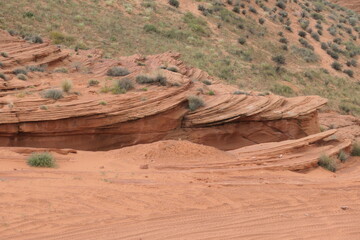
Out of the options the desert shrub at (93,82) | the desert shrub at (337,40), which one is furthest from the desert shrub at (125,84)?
the desert shrub at (337,40)

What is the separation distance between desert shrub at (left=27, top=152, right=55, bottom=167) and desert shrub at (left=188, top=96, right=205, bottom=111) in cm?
568

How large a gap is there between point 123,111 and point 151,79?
104 inches

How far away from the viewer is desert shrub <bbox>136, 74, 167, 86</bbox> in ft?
52.5

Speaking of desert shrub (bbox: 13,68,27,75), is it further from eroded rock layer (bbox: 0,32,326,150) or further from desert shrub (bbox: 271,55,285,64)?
desert shrub (bbox: 271,55,285,64)

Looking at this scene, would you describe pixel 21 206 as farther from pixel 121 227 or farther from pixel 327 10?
pixel 327 10

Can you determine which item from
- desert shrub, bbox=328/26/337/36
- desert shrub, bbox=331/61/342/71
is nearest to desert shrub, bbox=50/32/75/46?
desert shrub, bbox=331/61/342/71

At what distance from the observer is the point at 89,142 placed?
1347 centimetres

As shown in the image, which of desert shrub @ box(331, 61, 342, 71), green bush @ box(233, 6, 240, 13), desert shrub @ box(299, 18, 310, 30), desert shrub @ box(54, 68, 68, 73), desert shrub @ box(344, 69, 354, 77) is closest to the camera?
desert shrub @ box(54, 68, 68, 73)

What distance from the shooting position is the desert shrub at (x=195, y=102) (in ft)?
50.2

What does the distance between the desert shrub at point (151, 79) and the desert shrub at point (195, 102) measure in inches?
52.0

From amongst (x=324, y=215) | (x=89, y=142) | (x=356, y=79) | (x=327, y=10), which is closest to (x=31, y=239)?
(x=324, y=215)

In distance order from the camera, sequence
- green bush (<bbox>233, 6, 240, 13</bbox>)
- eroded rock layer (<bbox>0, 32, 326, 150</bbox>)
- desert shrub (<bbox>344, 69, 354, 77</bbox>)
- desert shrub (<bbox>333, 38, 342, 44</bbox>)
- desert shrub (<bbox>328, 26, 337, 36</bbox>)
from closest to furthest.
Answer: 1. eroded rock layer (<bbox>0, 32, 326, 150</bbox>)
2. desert shrub (<bbox>344, 69, 354, 77</bbox>)
3. green bush (<bbox>233, 6, 240, 13</bbox>)
4. desert shrub (<bbox>333, 38, 342, 44</bbox>)
5. desert shrub (<bbox>328, 26, 337, 36</bbox>)

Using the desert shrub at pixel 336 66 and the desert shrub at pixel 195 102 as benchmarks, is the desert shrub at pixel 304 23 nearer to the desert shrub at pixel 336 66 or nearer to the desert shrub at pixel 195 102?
the desert shrub at pixel 336 66

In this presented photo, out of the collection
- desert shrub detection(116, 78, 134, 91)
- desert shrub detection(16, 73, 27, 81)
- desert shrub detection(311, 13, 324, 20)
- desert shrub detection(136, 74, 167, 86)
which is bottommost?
desert shrub detection(16, 73, 27, 81)
